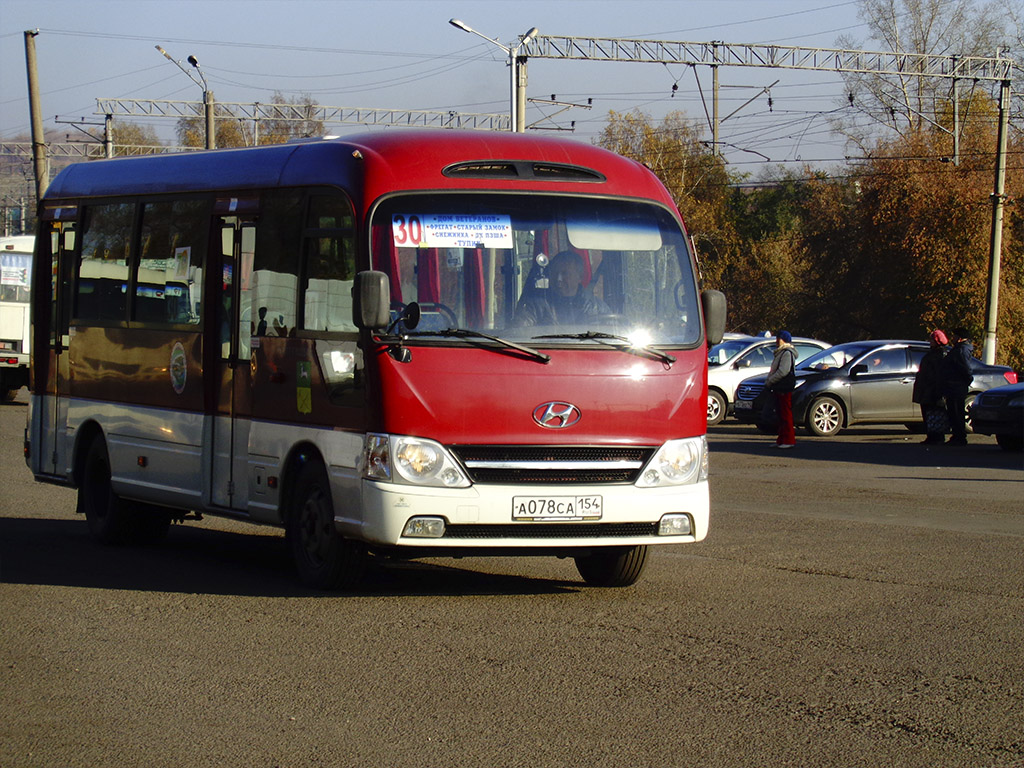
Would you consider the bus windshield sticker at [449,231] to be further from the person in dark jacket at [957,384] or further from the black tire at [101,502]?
the person in dark jacket at [957,384]

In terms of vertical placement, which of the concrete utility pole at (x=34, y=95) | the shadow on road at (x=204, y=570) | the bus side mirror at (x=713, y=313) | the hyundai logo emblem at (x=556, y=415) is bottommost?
the shadow on road at (x=204, y=570)

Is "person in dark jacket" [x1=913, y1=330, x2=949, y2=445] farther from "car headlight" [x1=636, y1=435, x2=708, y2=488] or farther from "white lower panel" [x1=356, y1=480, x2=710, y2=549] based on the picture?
"white lower panel" [x1=356, y1=480, x2=710, y2=549]

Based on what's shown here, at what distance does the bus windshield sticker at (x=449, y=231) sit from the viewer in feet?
27.8

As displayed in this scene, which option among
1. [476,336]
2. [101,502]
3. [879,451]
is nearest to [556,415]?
[476,336]

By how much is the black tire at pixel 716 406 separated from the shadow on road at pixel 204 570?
1764 centimetres

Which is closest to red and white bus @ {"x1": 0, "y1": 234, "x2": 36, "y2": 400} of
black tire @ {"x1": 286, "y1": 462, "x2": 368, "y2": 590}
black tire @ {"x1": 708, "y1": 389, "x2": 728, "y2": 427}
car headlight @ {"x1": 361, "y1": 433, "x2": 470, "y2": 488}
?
black tire @ {"x1": 708, "y1": 389, "x2": 728, "y2": 427}

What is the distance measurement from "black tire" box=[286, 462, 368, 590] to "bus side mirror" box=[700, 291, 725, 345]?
2.45 metres

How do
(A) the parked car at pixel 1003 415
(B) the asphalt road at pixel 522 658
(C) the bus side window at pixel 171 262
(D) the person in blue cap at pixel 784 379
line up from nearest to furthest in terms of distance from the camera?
(B) the asphalt road at pixel 522 658 < (C) the bus side window at pixel 171 262 < (A) the parked car at pixel 1003 415 < (D) the person in blue cap at pixel 784 379

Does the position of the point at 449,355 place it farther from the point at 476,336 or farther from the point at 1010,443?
the point at 1010,443

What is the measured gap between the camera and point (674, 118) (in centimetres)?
7050

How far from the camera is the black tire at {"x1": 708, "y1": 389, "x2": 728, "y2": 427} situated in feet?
94.9

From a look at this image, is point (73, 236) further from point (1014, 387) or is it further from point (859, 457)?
point (1014, 387)

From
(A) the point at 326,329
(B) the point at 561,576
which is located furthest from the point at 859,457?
(A) the point at 326,329

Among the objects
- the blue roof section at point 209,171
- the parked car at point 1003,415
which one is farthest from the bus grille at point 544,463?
the parked car at point 1003,415
